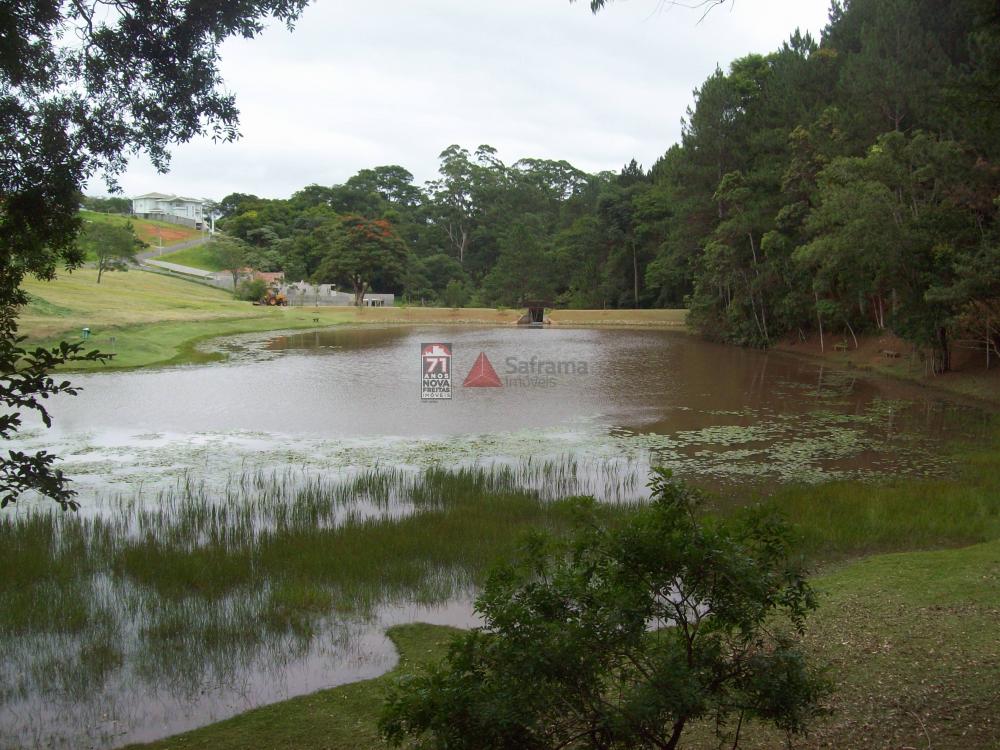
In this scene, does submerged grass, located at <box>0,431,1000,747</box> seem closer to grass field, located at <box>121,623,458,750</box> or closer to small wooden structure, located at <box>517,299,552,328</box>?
grass field, located at <box>121,623,458,750</box>

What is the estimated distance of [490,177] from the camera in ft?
281

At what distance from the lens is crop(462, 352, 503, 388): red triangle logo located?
880 inches

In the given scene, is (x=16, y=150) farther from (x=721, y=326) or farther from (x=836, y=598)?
(x=721, y=326)

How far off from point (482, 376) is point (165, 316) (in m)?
19.9

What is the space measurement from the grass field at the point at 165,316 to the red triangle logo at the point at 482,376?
9977mm

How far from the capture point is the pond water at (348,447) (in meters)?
5.44

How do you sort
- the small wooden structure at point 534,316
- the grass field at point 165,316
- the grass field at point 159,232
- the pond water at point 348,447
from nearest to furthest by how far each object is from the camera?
the pond water at point 348,447
the grass field at point 165,316
the small wooden structure at point 534,316
the grass field at point 159,232

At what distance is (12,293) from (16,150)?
2.74ft

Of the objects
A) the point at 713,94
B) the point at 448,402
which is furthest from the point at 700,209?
the point at 448,402

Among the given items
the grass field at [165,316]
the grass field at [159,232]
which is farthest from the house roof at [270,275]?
the grass field at [159,232]

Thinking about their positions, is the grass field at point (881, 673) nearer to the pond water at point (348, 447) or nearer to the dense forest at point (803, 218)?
the pond water at point (348, 447)

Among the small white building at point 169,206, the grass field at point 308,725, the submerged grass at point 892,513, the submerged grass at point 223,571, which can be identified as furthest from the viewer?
the small white building at point 169,206

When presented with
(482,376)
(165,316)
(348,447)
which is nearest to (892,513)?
(348,447)

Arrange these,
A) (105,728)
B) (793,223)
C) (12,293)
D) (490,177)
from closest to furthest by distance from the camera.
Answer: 1. (12,293)
2. (105,728)
3. (793,223)
4. (490,177)
